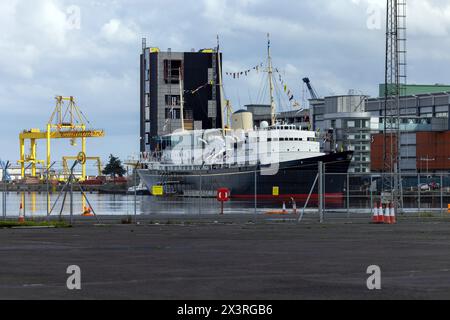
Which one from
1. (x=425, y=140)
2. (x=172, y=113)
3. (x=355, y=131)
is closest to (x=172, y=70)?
(x=172, y=113)

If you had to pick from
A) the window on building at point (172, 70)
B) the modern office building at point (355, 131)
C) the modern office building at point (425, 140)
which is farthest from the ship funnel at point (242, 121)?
the modern office building at point (355, 131)

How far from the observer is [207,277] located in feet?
57.8

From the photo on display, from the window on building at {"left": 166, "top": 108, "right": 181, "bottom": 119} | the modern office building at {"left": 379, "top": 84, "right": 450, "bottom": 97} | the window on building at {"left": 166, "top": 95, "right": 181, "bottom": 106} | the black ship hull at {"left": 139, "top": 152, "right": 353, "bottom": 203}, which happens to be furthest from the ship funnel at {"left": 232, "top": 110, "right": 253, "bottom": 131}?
the modern office building at {"left": 379, "top": 84, "right": 450, "bottom": 97}

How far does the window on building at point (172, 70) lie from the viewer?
535 ft

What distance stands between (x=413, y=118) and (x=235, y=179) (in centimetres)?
6854

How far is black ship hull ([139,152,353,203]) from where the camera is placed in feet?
308

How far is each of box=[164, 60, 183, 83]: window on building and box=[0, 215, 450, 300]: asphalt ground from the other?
417ft

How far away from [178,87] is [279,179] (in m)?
71.1

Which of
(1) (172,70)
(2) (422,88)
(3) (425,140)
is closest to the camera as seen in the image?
(3) (425,140)

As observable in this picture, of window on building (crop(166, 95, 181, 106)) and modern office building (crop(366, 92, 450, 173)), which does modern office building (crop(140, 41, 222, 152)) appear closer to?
window on building (crop(166, 95, 181, 106))

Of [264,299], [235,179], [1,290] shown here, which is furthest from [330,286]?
[235,179]

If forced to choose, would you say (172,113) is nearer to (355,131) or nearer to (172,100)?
(172,100)

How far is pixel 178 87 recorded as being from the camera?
165500 millimetres
